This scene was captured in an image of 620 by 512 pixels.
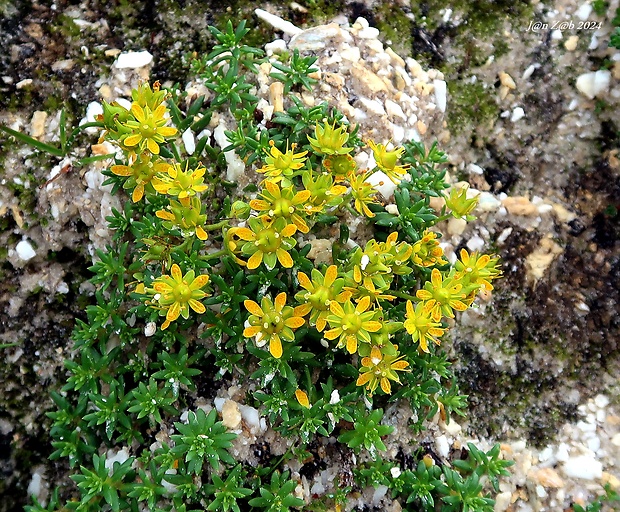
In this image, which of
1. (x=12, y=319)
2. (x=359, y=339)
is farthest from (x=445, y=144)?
(x=12, y=319)

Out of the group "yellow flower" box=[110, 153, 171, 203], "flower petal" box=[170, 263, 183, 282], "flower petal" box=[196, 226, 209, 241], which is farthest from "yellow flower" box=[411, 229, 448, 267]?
"yellow flower" box=[110, 153, 171, 203]

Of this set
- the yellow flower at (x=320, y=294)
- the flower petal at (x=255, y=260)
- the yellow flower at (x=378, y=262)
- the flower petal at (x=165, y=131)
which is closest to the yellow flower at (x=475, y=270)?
the yellow flower at (x=378, y=262)

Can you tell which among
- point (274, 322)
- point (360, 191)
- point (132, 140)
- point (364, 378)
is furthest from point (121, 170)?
point (364, 378)

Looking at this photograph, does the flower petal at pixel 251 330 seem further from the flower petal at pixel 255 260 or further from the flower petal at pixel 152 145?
the flower petal at pixel 152 145

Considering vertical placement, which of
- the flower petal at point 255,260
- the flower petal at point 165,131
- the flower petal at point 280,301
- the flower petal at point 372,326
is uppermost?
the flower petal at point 165,131

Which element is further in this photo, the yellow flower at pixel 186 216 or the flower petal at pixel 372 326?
the yellow flower at pixel 186 216

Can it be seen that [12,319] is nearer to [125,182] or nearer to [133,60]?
[125,182]

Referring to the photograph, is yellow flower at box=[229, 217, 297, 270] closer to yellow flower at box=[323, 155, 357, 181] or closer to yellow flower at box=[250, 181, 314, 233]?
yellow flower at box=[250, 181, 314, 233]
